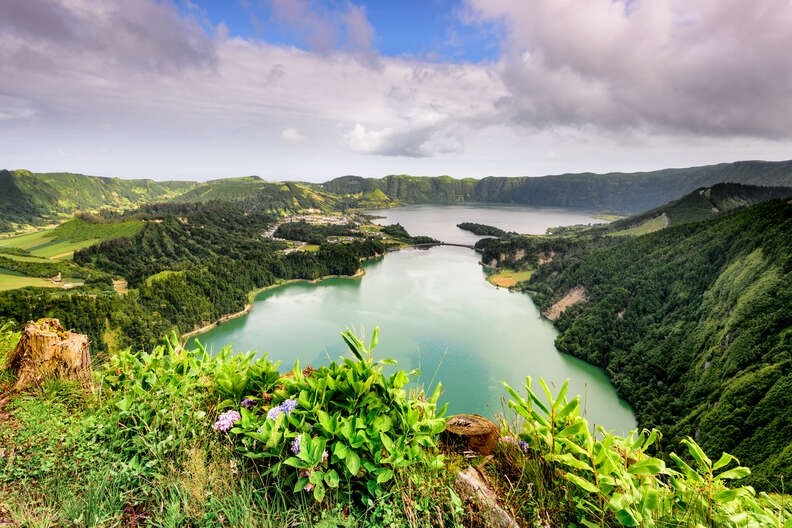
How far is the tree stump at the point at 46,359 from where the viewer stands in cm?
385

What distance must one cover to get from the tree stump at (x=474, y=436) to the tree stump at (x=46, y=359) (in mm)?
4332

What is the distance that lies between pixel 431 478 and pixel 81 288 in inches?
4068

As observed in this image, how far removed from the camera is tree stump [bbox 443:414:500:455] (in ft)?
9.82

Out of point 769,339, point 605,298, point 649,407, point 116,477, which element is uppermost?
point 116,477

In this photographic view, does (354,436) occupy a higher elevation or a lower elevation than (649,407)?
higher

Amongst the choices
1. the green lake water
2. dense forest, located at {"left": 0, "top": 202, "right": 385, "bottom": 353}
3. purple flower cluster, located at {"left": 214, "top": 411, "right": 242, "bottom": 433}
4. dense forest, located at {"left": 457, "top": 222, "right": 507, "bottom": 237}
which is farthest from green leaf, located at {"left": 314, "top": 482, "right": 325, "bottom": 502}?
dense forest, located at {"left": 457, "top": 222, "right": 507, "bottom": 237}

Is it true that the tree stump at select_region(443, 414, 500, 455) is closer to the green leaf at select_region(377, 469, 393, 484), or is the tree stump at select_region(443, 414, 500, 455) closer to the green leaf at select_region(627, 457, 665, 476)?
the green leaf at select_region(377, 469, 393, 484)

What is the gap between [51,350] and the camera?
12.8 feet

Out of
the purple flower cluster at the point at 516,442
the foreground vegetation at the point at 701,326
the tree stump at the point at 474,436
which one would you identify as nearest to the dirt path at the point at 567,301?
the foreground vegetation at the point at 701,326

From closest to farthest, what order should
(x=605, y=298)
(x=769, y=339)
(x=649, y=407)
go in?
(x=769, y=339) < (x=649, y=407) < (x=605, y=298)

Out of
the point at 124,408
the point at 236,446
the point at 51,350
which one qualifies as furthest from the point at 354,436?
the point at 51,350

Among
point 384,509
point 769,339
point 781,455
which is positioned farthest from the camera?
point 769,339

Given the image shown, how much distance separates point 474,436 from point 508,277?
9163 centimetres

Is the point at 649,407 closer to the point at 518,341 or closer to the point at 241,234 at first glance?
the point at 518,341
